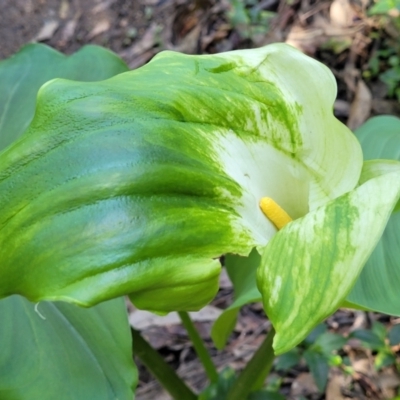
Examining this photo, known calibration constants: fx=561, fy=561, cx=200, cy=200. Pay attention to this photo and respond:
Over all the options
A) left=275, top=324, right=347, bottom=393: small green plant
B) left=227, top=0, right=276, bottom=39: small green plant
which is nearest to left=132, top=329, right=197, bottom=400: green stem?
left=275, top=324, right=347, bottom=393: small green plant

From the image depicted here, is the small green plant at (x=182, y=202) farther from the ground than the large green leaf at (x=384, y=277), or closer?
farther from the ground

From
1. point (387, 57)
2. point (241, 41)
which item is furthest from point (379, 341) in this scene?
point (241, 41)

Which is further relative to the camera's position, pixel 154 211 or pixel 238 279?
pixel 238 279

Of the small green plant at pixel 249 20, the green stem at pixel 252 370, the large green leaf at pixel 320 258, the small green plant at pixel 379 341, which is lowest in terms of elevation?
the small green plant at pixel 379 341

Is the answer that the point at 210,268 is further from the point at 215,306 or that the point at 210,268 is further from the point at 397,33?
the point at 397,33

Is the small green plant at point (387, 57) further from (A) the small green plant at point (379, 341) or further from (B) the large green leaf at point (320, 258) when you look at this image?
(B) the large green leaf at point (320, 258)

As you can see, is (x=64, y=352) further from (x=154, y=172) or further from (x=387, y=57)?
(x=387, y=57)

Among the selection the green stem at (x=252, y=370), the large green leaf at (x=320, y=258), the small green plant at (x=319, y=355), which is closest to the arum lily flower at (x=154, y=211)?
the large green leaf at (x=320, y=258)
